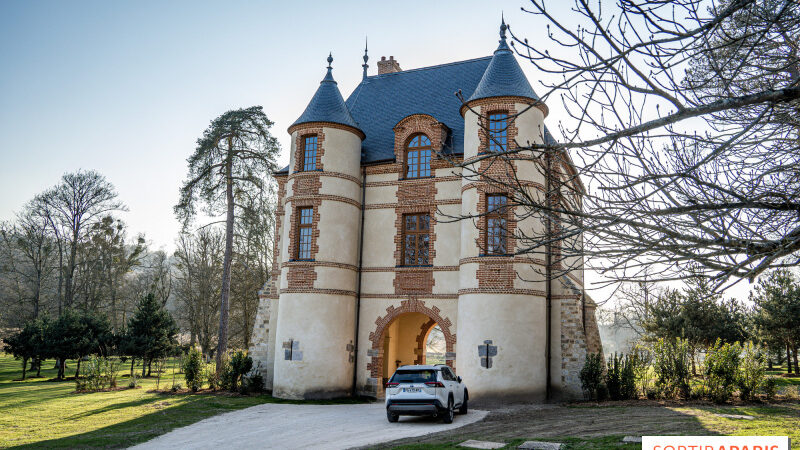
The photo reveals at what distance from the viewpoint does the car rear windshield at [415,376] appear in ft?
43.1

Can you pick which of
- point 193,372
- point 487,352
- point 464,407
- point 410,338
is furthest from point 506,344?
point 193,372

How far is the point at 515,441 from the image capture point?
9.99 m

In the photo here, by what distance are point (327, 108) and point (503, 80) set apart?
6.53 m

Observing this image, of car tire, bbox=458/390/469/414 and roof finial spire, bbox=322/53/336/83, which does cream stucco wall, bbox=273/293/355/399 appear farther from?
roof finial spire, bbox=322/53/336/83

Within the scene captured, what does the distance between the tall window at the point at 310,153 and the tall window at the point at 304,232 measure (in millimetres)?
1627

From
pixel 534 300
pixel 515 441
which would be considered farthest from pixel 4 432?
pixel 534 300

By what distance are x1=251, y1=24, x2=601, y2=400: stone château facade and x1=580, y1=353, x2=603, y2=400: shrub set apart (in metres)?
0.46

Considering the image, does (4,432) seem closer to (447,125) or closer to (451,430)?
(451,430)

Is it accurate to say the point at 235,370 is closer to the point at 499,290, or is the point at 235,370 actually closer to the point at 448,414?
the point at 448,414

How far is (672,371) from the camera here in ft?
53.2

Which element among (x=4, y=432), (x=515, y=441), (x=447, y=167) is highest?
(x=447, y=167)

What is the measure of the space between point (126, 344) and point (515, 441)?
23949 millimetres

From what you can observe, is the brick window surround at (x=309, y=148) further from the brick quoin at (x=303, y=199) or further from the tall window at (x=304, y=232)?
the tall window at (x=304, y=232)

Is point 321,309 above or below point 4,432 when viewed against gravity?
above
